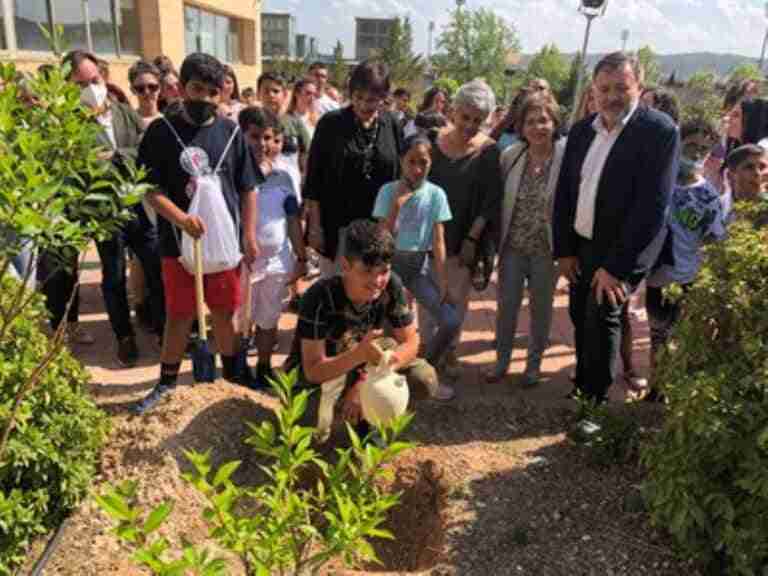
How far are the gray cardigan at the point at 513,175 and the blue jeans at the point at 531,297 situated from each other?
0.45 feet

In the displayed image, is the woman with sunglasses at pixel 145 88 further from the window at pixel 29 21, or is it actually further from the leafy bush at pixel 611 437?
the window at pixel 29 21

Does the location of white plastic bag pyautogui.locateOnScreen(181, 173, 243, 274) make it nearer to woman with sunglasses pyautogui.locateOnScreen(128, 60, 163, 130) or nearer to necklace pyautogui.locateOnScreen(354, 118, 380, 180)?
necklace pyautogui.locateOnScreen(354, 118, 380, 180)

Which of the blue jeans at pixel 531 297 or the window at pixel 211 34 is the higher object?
the window at pixel 211 34

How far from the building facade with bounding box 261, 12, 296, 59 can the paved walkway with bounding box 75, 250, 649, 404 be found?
37112mm

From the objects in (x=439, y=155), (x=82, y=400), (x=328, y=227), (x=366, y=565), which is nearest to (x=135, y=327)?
(x=328, y=227)

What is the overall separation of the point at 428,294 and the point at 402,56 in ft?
140

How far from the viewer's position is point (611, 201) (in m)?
3.36

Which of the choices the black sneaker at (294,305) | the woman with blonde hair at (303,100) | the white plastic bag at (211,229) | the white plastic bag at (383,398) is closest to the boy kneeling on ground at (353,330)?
the white plastic bag at (383,398)

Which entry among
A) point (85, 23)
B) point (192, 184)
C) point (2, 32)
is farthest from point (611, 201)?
point (85, 23)

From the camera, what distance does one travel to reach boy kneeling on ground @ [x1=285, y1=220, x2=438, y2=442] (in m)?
2.73

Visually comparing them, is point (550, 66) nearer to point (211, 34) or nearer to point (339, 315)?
point (211, 34)

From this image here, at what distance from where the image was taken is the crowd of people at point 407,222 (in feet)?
10.3

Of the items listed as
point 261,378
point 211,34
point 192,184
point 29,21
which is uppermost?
point 211,34

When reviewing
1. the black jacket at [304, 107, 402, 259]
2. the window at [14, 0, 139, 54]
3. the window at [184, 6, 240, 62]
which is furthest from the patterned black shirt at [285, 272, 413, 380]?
the window at [184, 6, 240, 62]
